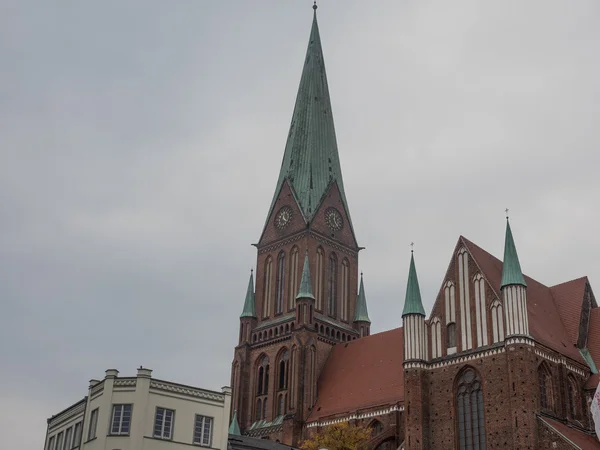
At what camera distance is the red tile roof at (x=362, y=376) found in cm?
6869

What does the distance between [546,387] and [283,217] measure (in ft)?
123

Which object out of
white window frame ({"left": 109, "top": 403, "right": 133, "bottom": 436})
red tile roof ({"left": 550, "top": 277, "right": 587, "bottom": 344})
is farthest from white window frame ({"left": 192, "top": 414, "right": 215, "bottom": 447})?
red tile roof ({"left": 550, "top": 277, "right": 587, "bottom": 344})

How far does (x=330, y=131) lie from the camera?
294 ft

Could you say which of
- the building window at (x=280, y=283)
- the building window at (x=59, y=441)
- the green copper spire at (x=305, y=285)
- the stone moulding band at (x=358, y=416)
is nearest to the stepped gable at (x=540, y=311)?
the stone moulding band at (x=358, y=416)

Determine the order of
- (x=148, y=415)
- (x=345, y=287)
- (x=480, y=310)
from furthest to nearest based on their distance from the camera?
(x=345, y=287) < (x=480, y=310) < (x=148, y=415)

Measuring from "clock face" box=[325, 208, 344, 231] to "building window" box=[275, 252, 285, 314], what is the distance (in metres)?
5.40

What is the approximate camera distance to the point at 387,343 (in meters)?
73.9

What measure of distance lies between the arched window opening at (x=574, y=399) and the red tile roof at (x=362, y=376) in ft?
44.8

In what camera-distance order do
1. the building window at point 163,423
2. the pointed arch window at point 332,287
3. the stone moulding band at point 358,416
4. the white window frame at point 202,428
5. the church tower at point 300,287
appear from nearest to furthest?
the building window at point 163,423 → the white window frame at point 202,428 → the stone moulding band at point 358,416 → the church tower at point 300,287 → the pointed arch window at point 332,287

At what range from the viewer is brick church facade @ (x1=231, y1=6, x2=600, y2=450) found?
176 ft

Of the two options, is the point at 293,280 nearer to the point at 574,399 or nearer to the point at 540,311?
the point at 540,311

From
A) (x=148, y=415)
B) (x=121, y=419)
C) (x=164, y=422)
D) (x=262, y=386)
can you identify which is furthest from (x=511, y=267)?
(x=262, y=386)

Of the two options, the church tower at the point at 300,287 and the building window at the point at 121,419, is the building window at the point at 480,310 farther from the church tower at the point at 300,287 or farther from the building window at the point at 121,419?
the building window at the point at 121,419

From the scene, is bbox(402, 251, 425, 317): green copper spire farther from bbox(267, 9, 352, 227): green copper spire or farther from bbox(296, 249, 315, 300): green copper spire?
bbox(267, 9, 352, 227): green copper spire
